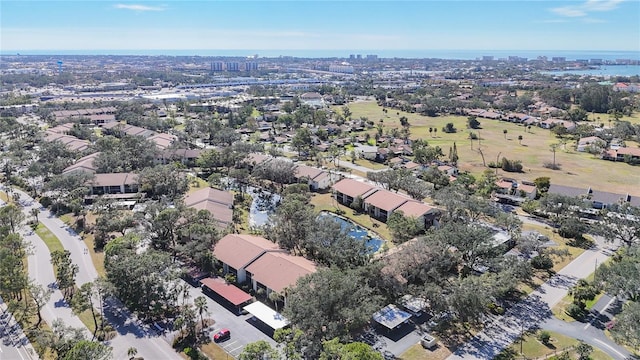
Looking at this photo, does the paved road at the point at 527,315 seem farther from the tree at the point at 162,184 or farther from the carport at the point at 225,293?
the tree at the point at 162,184

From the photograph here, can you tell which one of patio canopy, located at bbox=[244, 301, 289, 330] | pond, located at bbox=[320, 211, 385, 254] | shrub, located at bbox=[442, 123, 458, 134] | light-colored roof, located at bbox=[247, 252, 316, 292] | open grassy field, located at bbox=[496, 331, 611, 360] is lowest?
open grassy field, located at bbox=[496, 331, 611, 360]

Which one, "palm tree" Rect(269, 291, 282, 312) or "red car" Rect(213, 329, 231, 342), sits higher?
"palm tree" Rect(269, 291, 282, 312)

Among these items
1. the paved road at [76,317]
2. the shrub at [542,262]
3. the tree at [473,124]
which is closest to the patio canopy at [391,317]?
the paved road at [76,317]

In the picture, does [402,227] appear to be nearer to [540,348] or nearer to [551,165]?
[540,348]

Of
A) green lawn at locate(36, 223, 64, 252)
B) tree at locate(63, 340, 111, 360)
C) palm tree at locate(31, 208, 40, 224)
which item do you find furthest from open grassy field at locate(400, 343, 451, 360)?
palm tree at locate(31, 208, 40, 224)

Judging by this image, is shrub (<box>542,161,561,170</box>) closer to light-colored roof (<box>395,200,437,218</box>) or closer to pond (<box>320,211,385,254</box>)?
light-colored roof (<box>395,200,437,218</box>)

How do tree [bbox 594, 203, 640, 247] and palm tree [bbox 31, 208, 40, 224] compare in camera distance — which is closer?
tree [bbox 594, 203, 640, 247]
